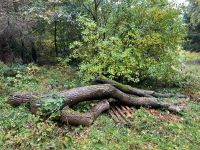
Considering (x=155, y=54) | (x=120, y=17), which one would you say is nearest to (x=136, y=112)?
(x=155, y=54)

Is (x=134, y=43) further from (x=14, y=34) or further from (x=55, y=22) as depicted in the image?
(x=14, y=34)

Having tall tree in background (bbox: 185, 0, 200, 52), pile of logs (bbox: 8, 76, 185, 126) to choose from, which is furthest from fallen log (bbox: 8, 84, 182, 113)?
tall tree in background (bbox: 185, 0, 200, 52)

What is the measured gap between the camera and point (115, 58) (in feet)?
28.7

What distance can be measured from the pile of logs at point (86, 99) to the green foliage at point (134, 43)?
1.11 meters

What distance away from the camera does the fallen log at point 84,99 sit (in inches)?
222

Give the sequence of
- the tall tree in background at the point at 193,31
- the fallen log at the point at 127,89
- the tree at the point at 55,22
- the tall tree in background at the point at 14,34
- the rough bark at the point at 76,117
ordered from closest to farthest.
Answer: the rough bark at the point at 76,117, the fallen log at the point at 127,89, the tall tree in background at the point at 14,34, the tree at the point at 55,22, the tall tree in background at the point at 193,31

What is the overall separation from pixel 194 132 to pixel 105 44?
14.1 feet

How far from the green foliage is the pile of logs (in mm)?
1114

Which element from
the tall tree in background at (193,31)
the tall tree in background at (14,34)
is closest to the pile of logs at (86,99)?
the tall tree in background at (14,34)

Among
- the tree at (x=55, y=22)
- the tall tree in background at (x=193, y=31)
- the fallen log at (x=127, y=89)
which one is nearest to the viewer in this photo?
the fallen log at (x=127, y=89)

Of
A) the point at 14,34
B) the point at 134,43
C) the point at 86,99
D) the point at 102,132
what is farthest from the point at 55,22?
the point at 102,132

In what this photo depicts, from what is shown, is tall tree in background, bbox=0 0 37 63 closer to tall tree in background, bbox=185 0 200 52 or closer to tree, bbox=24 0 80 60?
tree, bbox=24 0 80 60

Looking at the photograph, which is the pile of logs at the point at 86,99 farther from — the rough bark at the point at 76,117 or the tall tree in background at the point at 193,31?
the tall tree in background at the point at 193,31

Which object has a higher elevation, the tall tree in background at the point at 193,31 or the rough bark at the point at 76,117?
the tall tree in background at the point at 193,31
